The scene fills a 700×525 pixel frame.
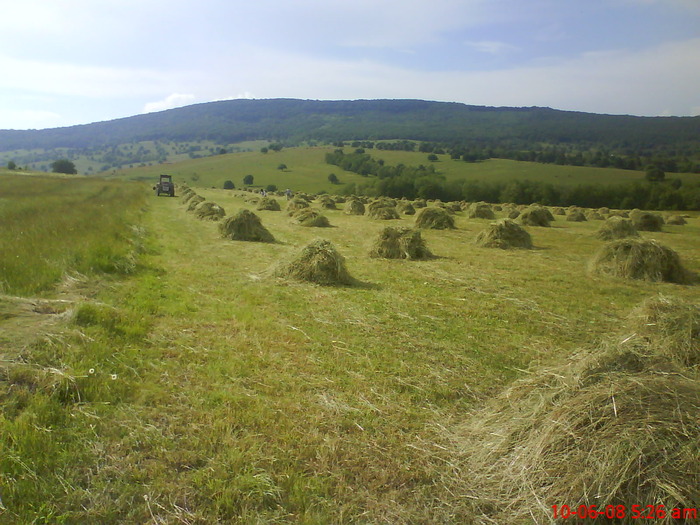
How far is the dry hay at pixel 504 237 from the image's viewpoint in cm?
1538

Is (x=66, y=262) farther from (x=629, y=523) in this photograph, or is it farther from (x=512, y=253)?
(x=512, y=253)

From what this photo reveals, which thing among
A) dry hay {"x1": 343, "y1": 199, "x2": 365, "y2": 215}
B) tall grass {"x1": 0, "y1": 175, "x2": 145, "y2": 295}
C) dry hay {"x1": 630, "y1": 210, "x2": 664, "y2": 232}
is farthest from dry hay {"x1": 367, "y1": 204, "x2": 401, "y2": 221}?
tall grass {"x1": 0, "y1": 175, "x2": 145, "y2": 295}

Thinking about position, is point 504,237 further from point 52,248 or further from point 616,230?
point 52,248

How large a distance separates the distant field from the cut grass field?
203ft

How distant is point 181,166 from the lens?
102750 millimetres

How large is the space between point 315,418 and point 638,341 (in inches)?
122

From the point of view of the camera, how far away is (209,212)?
74.1 ft

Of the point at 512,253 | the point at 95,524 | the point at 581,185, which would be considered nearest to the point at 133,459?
the point at 95,524

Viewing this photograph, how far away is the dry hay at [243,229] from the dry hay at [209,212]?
6.27 m
